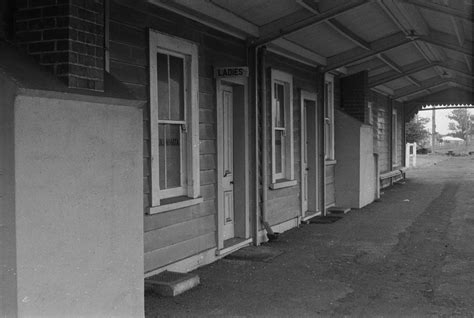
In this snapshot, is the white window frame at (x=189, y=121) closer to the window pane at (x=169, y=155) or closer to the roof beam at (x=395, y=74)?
the window pane at (x=169, y=155)

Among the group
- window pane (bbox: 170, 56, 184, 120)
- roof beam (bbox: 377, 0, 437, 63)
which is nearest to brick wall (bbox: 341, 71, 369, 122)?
roof beam (bbox: 377, 0, 437, 63)

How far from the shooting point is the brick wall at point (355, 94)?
1327cm

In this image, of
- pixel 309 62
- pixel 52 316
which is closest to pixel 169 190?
pixel 52 316

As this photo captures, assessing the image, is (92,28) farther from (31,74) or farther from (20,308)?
(20,308)

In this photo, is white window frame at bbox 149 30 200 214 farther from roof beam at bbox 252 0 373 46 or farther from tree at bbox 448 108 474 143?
tree at bbox 448 108 474 143

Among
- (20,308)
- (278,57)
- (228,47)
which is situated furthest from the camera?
(278,57)

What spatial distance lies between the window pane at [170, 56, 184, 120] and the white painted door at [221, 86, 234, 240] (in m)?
1.34

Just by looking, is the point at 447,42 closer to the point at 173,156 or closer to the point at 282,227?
the point at 282,227

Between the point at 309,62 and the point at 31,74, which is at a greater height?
the point at 309,62

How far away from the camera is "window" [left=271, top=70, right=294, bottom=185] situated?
9711 millimetres

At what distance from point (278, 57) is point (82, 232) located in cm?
623

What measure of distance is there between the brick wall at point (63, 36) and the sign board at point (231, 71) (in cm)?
307

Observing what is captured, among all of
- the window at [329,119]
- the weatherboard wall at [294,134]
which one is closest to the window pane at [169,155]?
the weatherboard wall at [294,134]

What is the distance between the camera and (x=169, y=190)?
643 centimetres
